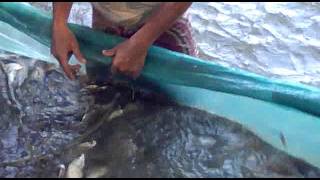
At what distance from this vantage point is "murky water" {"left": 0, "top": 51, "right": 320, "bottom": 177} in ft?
6.38

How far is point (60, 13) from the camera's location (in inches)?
84.4

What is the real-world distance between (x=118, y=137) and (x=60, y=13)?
1.79 feet

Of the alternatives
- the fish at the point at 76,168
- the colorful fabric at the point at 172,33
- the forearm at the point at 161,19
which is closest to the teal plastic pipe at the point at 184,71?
the colorful fabric at the point at 172,33

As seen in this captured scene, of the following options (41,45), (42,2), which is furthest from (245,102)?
(42,2)

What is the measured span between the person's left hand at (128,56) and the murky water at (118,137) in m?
0.22

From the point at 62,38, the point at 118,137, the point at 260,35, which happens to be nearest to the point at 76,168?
the point at 118,137

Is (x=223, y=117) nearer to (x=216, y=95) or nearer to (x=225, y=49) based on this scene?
(x=216, y=95)

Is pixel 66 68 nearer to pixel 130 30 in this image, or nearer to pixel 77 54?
pixel 77 54

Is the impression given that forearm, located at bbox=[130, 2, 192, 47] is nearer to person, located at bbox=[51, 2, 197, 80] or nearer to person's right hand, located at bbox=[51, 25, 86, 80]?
person, located at bbox=[51, 2, 197, 80]

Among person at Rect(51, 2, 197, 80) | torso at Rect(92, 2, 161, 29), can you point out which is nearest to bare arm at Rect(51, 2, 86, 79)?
person at Rect(51, 2, 197, 80)

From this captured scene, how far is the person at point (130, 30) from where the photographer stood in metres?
1.93

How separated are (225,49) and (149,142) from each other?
1449 millimetres

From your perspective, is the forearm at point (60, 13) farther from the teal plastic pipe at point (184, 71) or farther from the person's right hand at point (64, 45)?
the teal plastic pipe at point (184, 71)

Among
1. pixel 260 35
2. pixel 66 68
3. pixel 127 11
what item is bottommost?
pixel 260 35
